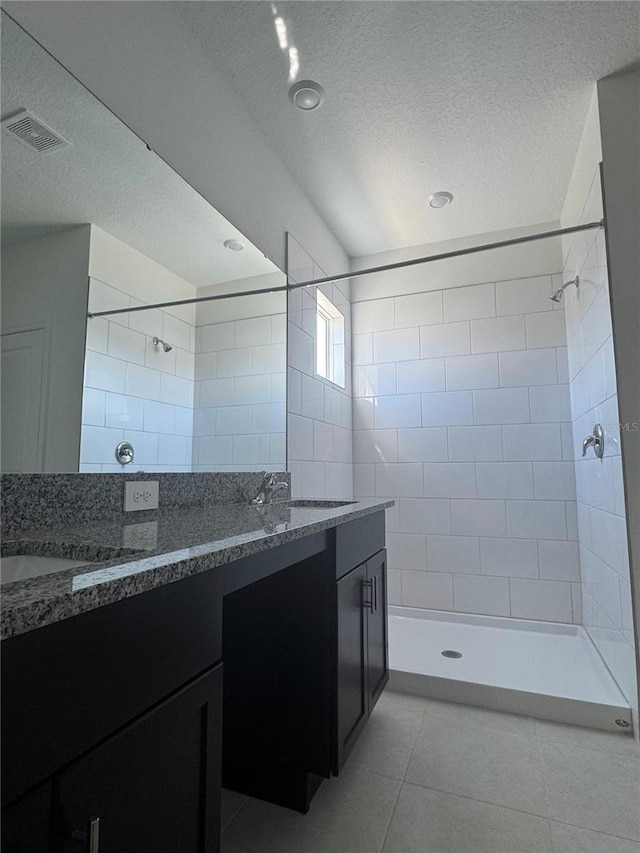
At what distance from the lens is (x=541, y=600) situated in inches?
105

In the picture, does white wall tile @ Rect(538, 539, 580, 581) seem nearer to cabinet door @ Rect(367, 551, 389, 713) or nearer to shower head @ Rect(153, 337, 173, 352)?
cabinet door @ Rect(367, 551, 389, 713)

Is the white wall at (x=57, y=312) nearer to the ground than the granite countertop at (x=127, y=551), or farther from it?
farther from it

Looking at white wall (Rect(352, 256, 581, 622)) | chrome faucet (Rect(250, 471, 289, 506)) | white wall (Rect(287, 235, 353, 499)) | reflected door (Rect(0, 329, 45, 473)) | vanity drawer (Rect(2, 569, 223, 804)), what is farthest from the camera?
white wall (Rect(352, 256, 581, 622))

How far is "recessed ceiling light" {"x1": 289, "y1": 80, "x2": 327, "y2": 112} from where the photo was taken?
1.89m

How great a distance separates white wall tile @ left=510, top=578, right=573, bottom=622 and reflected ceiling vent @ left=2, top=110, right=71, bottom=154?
116 inches

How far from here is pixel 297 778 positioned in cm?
130

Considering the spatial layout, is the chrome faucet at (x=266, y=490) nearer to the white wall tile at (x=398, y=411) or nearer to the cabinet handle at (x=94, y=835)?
the cabinet handle at (x=94, y=835)

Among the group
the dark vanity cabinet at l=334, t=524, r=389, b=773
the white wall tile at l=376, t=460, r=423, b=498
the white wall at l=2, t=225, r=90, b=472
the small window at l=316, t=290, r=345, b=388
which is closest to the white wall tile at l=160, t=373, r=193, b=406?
the white wall at l=2, t=225, r=90, b=472

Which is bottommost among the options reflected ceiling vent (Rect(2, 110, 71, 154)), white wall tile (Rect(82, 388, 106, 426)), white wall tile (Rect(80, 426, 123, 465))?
white wall tile (Rect(80, 426, 123, 465))

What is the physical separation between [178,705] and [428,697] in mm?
1624

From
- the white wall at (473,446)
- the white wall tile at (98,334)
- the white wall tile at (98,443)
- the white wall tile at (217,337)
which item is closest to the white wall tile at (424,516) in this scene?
the white wall at (473,446)

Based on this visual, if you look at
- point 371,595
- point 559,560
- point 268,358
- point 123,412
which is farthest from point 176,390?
point 559,560

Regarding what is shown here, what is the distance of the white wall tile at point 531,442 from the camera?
2732 millimetres

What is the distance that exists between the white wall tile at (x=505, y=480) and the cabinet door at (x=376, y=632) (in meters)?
1.30
